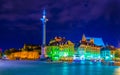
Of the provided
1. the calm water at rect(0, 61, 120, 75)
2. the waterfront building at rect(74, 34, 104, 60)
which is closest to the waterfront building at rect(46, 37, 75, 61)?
the waterfront building at rect(74, 34, 104, 60)

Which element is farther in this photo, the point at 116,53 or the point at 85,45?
the point at 85,45

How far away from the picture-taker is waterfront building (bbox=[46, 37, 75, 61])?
578ft

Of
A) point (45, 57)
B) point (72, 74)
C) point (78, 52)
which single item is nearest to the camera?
point (72, 74)

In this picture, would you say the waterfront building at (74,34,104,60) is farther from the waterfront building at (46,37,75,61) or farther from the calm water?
the calm water

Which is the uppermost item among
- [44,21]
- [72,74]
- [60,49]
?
[44,21]

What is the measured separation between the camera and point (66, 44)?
612 feet

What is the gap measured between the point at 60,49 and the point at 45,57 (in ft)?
49.7

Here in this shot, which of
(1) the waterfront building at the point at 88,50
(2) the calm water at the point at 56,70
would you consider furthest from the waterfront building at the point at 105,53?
(2) the calm water at the point at 56,70

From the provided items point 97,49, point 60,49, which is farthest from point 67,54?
point 97,49

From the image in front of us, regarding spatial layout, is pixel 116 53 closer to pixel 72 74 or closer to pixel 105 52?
pixel 105 52

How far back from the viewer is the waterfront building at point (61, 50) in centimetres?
17625

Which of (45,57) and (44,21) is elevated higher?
(44,21)

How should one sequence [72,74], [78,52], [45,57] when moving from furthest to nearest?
[78,52]
[45,57]
[72,74]

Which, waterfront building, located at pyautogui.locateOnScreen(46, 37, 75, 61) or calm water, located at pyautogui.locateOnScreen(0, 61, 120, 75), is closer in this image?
calm water, located at pyautogui.locateOnScreen(0, 61, 120, 75)
